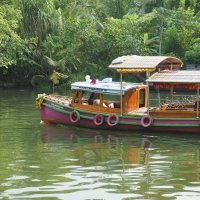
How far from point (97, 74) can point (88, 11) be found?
20.2 ft

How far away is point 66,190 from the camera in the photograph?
10.4 metres

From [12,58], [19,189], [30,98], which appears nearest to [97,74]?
[12,58]

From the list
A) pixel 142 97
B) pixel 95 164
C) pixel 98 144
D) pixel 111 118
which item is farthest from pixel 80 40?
pixel 95 164

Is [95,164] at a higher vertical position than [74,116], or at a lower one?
lower

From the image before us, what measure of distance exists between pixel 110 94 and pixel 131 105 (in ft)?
2.39

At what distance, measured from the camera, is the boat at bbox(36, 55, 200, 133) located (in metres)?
16.1

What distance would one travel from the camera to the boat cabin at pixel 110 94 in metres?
17.1

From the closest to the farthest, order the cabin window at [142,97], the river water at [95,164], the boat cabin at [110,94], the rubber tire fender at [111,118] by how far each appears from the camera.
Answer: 1. the river water at [95,164]
2. the rubber tire fender at [111,118]
3. the boat cabin at [110,94]
4. the cabin window at [142,97]

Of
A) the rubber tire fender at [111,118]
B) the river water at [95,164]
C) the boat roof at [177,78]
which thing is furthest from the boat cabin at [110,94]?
the boat roof at [177,78]

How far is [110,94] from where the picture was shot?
682 inches

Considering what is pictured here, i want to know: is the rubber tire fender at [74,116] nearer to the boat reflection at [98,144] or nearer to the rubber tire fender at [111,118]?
the boat reflection at [98,144]

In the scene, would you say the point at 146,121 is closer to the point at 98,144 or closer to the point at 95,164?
the point at 98,144

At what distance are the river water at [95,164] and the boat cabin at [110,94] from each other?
2.48 ft

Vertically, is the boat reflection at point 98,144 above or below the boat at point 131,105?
below
